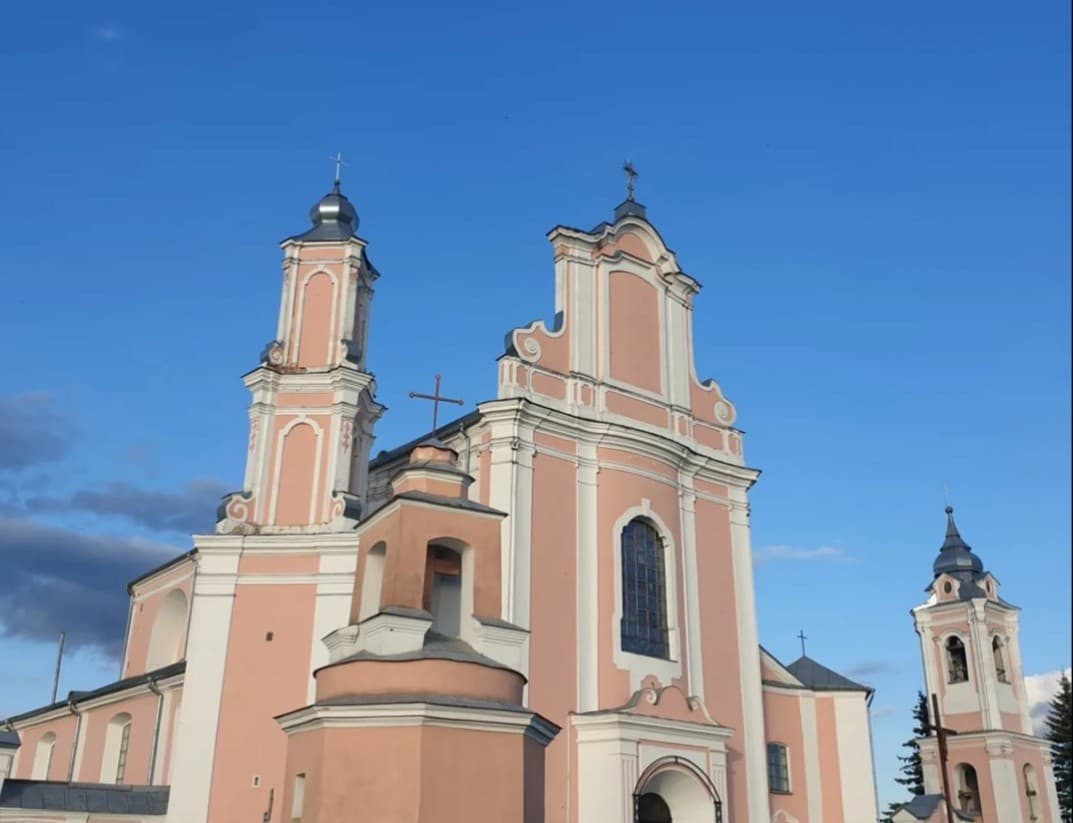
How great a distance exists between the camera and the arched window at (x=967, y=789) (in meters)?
29.5

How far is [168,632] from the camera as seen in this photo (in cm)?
2841

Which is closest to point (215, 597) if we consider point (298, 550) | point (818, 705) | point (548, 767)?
point (298, 550)

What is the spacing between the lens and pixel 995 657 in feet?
102

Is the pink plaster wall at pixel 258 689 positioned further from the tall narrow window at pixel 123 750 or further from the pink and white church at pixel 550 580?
the tall narrow window at pixel 123 750

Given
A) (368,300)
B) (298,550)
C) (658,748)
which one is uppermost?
(368,300)

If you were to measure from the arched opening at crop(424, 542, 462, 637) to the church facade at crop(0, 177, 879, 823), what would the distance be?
1.1 inches

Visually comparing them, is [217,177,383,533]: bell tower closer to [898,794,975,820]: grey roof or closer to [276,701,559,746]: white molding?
[276,701,559,746]: white molding

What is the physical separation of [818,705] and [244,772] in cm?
1239

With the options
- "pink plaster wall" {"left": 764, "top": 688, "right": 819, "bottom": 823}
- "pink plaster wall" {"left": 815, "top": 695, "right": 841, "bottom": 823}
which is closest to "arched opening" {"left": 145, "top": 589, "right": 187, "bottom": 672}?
"pink plaster wall" {"left": 764, "top": 688, "right": 819, "bottom": 823}

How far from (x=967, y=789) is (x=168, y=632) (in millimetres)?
22199

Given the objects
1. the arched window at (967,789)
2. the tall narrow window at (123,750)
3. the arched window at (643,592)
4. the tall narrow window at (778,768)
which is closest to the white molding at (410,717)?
the arched window at (643,592)

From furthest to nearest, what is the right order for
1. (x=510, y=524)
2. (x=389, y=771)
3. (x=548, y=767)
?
(x=510, y=524), (x=548, y=767), (x=389, y=771)

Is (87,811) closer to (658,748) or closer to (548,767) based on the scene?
(548,767)

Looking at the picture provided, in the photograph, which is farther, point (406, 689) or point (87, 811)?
point (87, 811)
